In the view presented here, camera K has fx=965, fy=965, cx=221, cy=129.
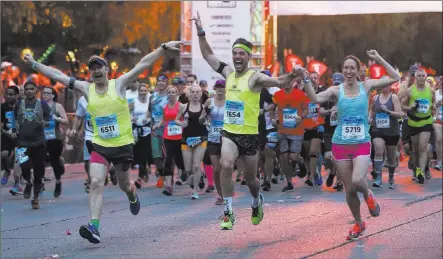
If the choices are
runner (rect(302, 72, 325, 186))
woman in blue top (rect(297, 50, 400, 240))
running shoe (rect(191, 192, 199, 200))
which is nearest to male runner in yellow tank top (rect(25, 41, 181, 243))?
woman in blue top (rect(297, 50, 400, 240))

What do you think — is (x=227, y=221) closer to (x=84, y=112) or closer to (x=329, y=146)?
(x=84, y=112)

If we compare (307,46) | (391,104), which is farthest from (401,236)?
(307,46)

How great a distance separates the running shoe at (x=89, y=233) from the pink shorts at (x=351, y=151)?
8.45 feet

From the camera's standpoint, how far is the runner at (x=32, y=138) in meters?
13.6

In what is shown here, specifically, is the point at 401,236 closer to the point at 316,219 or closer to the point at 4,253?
the point at 316,219

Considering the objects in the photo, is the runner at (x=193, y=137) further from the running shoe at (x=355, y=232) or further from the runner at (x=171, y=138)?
the running shoe at (x=355, y=232)

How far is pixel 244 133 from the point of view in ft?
33.2

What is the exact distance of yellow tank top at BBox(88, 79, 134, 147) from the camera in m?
9.80

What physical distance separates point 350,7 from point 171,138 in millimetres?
10295

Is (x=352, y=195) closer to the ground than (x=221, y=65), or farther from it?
closer to the ground

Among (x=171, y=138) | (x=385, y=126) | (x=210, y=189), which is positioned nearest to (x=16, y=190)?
(x=171, y=138)

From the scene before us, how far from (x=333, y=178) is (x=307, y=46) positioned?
25.1 m

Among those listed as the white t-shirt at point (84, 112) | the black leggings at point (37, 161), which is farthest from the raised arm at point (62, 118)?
the black leggings at point (37, 161)

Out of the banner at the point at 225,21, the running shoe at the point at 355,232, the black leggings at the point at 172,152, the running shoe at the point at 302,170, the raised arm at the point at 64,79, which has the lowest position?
the running shoe at the point at 355,232
